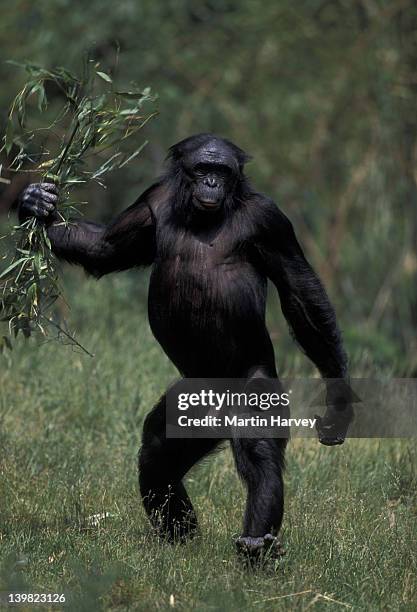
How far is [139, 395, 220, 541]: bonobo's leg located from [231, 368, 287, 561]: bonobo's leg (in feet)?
1.15

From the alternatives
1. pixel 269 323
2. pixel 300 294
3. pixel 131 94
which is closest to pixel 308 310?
pixel 300 294

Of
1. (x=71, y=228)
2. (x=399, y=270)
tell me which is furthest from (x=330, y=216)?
(x=71, y=228)

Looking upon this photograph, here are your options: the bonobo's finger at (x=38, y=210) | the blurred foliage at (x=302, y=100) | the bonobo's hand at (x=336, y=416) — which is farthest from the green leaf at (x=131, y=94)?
the blurred foliage at (x=302, y=100)

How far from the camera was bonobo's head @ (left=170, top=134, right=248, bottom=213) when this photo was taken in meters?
5.35

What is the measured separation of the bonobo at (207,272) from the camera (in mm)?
5387

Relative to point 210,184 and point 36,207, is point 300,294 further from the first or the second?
point 36,207

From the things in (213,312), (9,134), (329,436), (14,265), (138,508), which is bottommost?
(138,508)

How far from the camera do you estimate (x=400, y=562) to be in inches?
212

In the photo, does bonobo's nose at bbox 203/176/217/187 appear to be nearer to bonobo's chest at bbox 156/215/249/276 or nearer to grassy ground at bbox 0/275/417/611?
bonobo's chest at bbox 156/215/249/276

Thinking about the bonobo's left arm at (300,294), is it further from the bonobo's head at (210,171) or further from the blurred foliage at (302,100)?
the blurred foliage at (302,100)

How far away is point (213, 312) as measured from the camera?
5.38 m

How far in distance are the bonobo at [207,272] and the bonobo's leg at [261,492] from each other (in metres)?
0.03

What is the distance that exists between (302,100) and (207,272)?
26.0 feet

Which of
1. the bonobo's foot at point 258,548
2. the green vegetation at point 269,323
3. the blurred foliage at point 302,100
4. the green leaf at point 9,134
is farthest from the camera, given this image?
the blurred foliage at point 302,100
